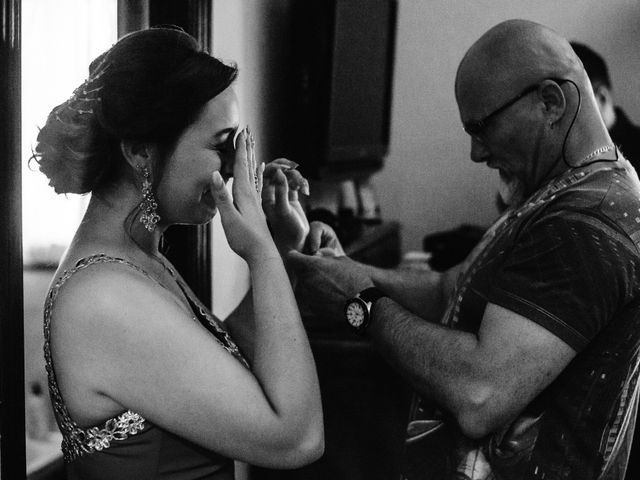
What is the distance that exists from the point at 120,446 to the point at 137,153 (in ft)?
1.47

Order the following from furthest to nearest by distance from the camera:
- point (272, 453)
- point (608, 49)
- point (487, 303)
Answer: point (608, 49) < point (487, 303) < point (272, 453)

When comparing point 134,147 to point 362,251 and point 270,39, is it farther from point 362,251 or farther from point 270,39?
point 362,251

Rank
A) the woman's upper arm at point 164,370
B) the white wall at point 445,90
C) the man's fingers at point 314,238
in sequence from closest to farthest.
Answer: the woman's upper arm at point 164,370
the man's fingers at point 314,238
the white wall at point 445,90

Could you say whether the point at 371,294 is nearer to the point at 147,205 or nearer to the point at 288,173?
the point at 288,173

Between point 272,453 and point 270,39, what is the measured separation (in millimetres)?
1916

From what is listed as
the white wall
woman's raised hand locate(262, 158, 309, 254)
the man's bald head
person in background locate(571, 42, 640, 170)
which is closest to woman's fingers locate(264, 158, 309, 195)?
woman's raised hand locate(262, 158, 309, 254)

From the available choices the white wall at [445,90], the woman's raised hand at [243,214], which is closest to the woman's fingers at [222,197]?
the woman's raised hand at [243,214]

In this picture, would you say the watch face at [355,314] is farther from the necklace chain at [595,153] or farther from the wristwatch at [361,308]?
the necklace chain at [595,153]

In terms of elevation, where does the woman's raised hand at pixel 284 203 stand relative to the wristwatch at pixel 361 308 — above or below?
above

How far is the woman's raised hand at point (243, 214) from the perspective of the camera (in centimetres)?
125

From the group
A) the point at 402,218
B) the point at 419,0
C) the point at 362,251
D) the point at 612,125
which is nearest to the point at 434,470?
the point at 362,251

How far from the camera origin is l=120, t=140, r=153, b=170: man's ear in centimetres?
127

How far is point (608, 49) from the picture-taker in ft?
14.6

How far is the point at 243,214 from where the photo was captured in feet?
4.16
